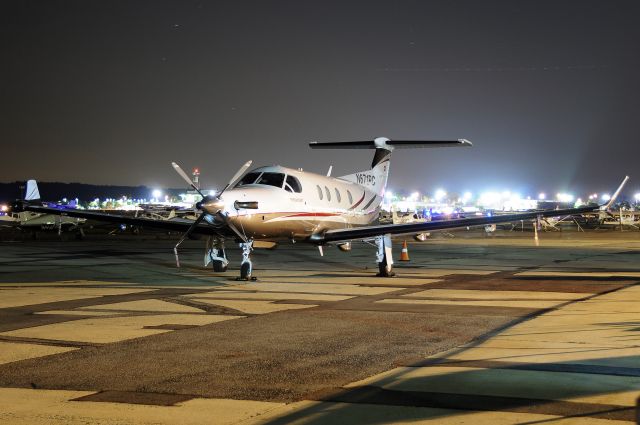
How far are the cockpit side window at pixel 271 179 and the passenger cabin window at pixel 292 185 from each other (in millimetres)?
241

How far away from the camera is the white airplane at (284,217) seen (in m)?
21.3

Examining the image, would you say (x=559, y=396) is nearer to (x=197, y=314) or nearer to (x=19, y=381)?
(x=19, y=381)

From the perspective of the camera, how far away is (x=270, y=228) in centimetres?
2247

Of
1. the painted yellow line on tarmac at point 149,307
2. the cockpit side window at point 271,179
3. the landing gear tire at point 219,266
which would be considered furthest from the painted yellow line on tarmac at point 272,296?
the landing gear tire at point 219,266

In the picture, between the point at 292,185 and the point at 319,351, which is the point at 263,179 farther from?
the point at 319,351

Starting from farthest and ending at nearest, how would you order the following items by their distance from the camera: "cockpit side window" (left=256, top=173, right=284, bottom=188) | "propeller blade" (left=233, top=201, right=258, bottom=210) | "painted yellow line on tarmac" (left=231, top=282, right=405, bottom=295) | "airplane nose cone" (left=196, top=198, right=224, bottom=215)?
"cockpit side window" (left=256, top=173, right=284, bottom=188)
"propeller blade" (left=233, top=201, right=258, bottom=210)
"airplane nose cone" (left=196, top=198, right=224, bottom=215)
"painted yellow line on tarmac" (left=231, top=282, right=405, bottom=295)

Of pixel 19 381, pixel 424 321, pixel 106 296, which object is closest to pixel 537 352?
pixel 424 321

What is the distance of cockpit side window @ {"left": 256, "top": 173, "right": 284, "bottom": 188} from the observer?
22.9 meters

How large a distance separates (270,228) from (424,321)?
992 cm

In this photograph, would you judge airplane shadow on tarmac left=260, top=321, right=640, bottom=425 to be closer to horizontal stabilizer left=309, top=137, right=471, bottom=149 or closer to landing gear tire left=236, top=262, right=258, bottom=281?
landing gear tire left=236, top=262, right=258, bottom=281

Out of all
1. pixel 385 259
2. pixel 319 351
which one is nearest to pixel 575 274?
pixel 385 259

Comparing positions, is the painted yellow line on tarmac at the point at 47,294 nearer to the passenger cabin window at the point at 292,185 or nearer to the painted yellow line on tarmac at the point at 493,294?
the passenger cabin window at the point at 292,185

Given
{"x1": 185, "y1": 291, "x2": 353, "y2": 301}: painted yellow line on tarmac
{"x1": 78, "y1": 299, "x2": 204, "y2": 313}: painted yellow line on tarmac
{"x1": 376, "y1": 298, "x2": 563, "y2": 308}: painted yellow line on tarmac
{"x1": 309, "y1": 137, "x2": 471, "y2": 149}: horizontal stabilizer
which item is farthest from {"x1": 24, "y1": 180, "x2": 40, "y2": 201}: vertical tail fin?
{"x1": 376, "y1": 298, "x2": 563, "y2": 308}: painted yellow line on tarmac

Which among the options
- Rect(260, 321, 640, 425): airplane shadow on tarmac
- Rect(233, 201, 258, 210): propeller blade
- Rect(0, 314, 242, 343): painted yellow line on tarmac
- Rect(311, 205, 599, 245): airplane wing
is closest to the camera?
Rect(260, 321, 640, 425): airplane shadow on tarmac
